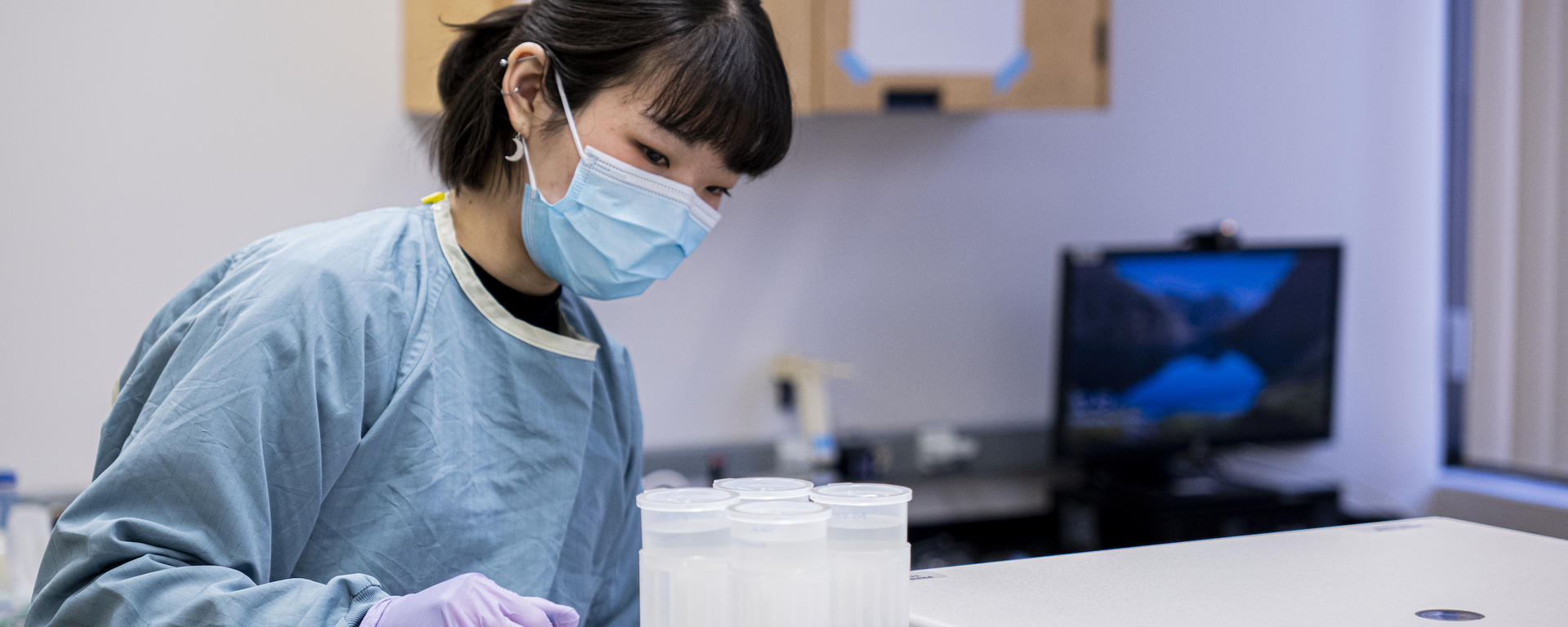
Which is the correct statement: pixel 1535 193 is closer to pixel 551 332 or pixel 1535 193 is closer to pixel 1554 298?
pixel 1554 298

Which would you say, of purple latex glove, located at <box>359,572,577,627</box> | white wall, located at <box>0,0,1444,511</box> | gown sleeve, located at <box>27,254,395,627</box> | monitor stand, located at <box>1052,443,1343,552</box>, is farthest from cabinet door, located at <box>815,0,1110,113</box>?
purple latex glove, located at <box>359,572,577,627</box>

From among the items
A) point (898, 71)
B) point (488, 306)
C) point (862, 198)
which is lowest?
point (488, 306)

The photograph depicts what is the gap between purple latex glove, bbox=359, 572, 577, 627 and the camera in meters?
0.87

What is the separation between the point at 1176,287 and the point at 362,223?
2.15 meters

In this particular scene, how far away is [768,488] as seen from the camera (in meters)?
0.81

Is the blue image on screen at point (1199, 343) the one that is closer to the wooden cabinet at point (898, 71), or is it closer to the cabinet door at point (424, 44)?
the wooden cabinet at point (898, 71)

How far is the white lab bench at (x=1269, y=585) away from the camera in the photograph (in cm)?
81

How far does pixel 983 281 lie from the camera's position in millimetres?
2973

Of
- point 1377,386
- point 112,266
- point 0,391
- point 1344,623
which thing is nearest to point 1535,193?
point 1377,386

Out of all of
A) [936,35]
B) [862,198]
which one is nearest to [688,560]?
[936,35]

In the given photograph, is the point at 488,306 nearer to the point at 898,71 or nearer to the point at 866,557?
the point at 866,557

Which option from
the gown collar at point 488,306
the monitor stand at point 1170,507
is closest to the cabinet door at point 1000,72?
the monitor stand at point 1170,507

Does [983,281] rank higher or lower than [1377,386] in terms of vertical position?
higher

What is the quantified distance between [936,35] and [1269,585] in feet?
5.85
